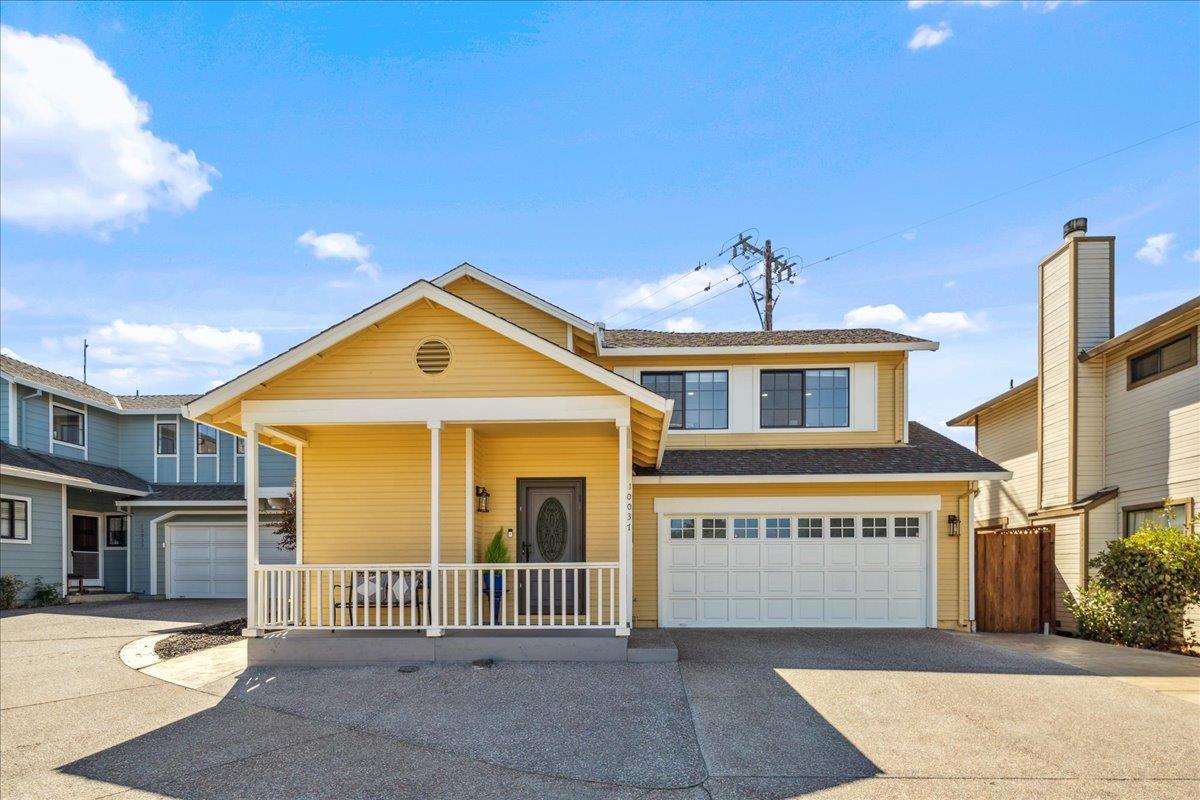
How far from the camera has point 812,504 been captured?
38.5 ft

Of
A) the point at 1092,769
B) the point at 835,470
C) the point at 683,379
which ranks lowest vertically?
the point at 1092,769

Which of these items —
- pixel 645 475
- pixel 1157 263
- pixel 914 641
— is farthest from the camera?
pixel 1157 263

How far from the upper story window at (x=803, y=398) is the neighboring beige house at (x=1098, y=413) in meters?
3.80

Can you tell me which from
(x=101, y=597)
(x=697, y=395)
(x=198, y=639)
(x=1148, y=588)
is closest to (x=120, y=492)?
(x=101, y=597)

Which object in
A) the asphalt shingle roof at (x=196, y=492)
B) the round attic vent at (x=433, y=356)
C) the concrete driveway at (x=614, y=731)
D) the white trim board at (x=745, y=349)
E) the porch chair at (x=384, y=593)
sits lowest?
the concrete driveway at (x=614, y=731)

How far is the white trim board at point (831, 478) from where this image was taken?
11320 mm

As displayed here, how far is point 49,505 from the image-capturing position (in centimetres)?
1642

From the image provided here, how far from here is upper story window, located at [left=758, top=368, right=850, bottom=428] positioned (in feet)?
42.5

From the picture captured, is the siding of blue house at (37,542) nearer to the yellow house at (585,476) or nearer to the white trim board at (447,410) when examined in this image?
the yellow house at (585,476)

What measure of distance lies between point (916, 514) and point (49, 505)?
62.1 feet

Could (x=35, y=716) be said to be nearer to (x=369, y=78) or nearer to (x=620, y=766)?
(x=620, y=766)

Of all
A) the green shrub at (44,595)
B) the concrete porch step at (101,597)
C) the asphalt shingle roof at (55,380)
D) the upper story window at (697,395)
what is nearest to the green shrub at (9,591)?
the green shrub at (44,595)

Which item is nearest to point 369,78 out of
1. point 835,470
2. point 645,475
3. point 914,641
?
point 645,475

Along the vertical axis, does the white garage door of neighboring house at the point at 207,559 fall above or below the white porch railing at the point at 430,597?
below
